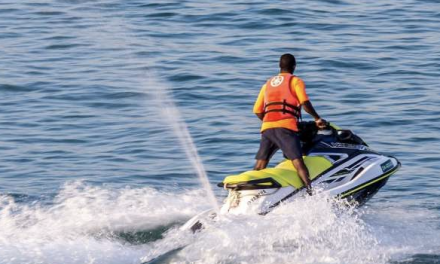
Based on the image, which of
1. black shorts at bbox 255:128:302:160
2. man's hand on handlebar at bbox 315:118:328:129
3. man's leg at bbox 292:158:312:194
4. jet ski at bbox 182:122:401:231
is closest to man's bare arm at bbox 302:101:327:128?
man's hand on handlebar at bbox 315:118:328:129

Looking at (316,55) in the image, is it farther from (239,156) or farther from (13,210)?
(13,210)

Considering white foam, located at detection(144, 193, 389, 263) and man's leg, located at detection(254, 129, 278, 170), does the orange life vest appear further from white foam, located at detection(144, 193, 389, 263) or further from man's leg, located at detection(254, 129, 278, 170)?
white foam, located at detection(144, 193, 389, 263)

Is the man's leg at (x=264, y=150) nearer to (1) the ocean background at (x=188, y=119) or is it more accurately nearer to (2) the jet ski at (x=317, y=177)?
(2) the jet ski at (x=317, y=177)

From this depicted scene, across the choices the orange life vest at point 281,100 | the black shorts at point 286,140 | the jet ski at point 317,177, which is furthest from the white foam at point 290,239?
the orange life vest at point 281,100

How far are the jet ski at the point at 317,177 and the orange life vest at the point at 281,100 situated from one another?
342mm

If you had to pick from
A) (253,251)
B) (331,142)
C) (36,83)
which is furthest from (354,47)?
(253,251)


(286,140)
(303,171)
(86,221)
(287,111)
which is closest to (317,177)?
(303,171)

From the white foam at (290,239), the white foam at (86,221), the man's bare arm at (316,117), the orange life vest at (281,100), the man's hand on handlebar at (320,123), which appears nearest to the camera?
the white foam at (290,239)

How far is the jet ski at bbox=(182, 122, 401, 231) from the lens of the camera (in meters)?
11.0

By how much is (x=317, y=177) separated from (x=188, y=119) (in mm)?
6141

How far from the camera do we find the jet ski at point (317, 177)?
11.0m

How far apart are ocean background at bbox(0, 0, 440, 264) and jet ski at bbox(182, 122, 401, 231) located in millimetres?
174

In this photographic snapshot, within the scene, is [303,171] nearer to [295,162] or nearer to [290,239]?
[295,162]

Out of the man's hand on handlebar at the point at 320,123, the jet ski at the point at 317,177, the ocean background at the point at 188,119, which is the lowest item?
the ocean background at the point at 188,119
